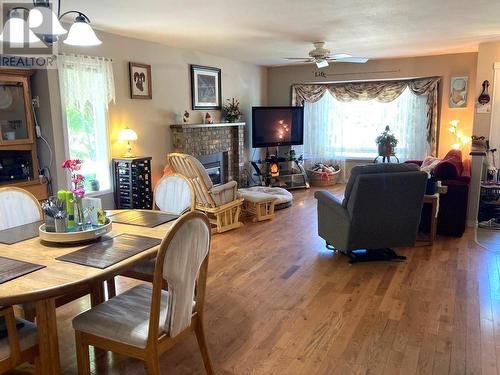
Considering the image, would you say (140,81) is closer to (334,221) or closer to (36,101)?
(36,101)

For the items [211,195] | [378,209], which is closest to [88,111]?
[211,195]

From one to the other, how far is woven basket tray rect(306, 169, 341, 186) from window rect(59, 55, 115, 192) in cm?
429

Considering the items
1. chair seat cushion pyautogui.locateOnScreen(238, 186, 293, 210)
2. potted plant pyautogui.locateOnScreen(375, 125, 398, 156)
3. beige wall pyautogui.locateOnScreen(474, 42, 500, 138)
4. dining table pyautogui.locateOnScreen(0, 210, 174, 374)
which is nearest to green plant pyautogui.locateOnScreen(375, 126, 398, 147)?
potted plant pyautogui.locateOnScreen(375, 125, 398, 156)

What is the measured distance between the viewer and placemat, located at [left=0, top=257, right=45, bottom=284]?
5.48 feet

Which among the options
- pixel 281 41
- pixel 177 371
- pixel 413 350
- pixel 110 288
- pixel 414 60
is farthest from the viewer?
pixel 414 60

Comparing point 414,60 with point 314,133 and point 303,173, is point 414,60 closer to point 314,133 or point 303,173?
point 314,133

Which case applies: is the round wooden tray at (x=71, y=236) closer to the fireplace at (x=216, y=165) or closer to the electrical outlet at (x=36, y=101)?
the electrical outlet at (x=36, y=101)

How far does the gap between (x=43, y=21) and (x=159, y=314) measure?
5.11 feet

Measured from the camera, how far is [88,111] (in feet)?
14.9

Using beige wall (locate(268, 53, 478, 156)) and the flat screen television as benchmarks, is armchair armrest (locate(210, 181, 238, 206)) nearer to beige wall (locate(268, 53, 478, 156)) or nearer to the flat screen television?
A: the flat screen television

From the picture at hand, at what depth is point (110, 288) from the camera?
272cm

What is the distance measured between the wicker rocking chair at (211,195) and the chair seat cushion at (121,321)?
2.64 m

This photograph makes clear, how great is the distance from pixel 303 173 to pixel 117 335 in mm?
6404

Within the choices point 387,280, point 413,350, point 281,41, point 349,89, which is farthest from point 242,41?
point 413,350
